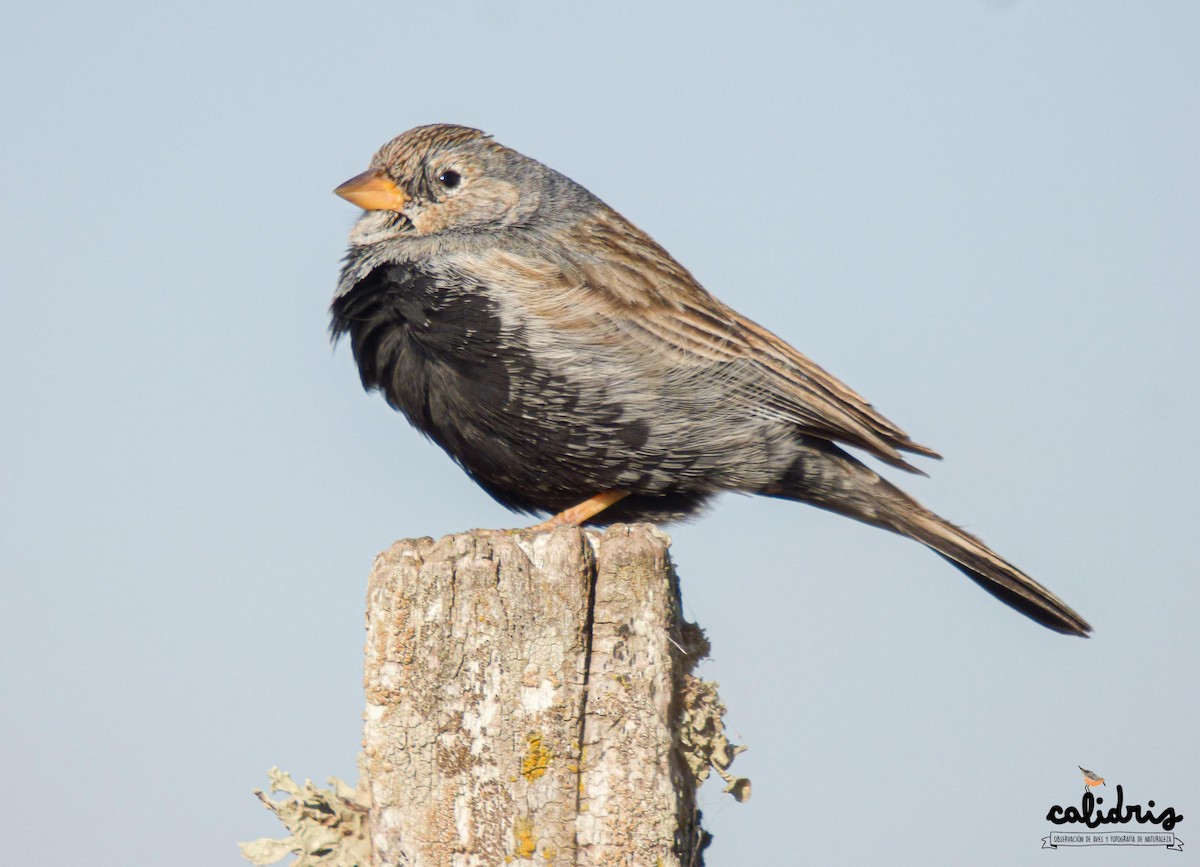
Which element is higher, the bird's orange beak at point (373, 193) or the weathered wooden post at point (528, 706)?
the bird's orange beak at point (373, 193)

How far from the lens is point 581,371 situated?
511 cm

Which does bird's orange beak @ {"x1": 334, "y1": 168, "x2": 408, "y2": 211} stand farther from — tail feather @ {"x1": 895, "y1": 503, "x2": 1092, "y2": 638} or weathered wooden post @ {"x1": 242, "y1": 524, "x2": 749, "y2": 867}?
weathered wooden post @ {"x1": 242, "y1": 524, "x2": 749, "y2": 867}

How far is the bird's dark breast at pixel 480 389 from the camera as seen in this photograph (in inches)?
200

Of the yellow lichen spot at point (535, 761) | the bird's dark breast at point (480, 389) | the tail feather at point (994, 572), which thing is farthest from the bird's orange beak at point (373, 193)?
the yellow lichen spot at point (535, 761)

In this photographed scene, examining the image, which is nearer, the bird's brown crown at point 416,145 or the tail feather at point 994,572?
the tail feather at point 994,572

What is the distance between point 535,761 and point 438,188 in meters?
3.53

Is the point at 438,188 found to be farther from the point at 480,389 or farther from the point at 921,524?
the point at 921,524

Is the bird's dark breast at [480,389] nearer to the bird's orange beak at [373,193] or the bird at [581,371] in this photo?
the bird at [581,371]

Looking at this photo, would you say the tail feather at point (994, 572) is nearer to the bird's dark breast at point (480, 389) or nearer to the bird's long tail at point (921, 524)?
the bird's long tail at point (921, 524)

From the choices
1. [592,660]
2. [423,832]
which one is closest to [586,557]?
[592,660]

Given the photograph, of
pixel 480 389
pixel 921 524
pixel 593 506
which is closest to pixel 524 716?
pixel 480 389

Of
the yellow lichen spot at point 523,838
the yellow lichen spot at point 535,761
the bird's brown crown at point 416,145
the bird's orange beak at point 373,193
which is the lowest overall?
the yellow lichen spot at point 523,838

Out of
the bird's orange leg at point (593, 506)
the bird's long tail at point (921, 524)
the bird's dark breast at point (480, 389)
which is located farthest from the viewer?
the bird's long tail at point (921, 524)

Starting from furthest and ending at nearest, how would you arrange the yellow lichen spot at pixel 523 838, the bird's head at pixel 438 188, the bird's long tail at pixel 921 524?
the bird's head at pixel 438 188 → the bird's long tail at pixel 921 524 → the yellow lichen spot at pixel 523 838
